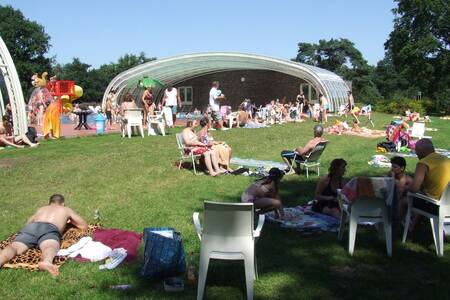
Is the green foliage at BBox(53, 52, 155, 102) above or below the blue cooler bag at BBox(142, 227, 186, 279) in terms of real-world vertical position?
above

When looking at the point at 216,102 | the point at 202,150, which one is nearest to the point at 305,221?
the point at 202,150

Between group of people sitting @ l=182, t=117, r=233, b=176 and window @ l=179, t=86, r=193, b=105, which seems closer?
group of people sitting @ l=182, t=117, r=233, b=176

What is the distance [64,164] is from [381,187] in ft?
24.4

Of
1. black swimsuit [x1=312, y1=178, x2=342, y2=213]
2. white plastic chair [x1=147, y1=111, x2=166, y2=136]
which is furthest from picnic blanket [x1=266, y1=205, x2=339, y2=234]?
white plastic chair [x1=147, y1=111, x2=166, y2=136]

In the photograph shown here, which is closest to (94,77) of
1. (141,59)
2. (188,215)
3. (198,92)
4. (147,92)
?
(141,59)

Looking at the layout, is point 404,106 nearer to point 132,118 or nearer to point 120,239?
point 132,118

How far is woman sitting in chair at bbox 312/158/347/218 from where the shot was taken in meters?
6.57

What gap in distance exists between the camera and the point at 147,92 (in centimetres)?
1791

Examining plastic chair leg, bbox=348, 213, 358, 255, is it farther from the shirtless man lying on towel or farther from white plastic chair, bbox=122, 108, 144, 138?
white plastic chair, bbox=122, 108, 144, 138

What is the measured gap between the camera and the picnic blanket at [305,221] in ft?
19.5

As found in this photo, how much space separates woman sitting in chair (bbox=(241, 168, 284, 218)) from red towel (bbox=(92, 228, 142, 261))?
4.69 feet

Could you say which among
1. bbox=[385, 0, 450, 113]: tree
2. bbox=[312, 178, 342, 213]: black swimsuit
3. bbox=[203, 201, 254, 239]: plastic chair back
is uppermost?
bbox=[385, 0, 450, 113]: tree

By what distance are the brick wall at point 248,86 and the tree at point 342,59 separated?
27.9 metres

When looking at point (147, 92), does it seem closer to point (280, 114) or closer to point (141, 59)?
point (280, 114)
